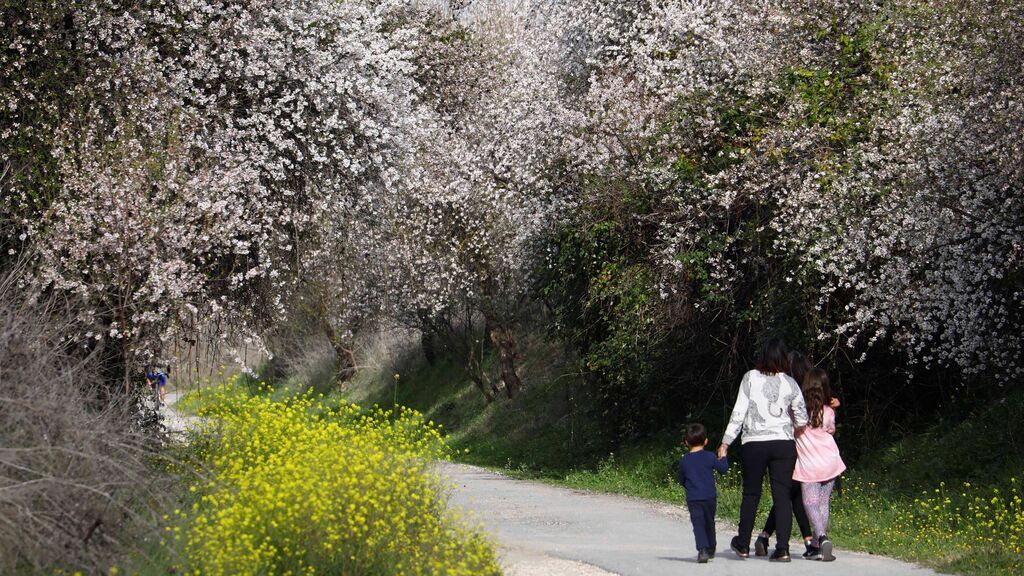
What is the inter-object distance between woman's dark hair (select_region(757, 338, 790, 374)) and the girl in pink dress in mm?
330

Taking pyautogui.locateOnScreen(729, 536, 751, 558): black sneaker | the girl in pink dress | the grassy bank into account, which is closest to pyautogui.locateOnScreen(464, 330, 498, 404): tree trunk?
the grassy bank

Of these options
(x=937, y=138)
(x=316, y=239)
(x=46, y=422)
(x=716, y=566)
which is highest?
(x=937, y=138)

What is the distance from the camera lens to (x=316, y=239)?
16.5 metres

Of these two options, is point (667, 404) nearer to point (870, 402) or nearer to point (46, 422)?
point (870, 402)

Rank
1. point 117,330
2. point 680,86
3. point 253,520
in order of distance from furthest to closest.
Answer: point 680,86 < point 117,330 < point 253,520

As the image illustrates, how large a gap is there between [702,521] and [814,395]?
1523mm

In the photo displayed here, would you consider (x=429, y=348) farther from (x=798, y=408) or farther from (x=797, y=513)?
(x=798, y=408)

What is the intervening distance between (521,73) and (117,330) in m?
15.6

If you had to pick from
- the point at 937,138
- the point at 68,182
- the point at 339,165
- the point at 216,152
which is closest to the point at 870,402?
the point at 937,138

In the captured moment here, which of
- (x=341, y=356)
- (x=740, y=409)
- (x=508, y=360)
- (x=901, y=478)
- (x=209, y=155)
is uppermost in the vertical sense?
(x=209, y=155)

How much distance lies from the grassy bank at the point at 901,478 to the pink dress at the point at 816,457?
3.58 feet

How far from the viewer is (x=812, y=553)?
10219 millimetres

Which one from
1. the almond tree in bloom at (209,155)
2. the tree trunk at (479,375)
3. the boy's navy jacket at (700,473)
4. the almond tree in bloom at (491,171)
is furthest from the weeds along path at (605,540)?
the tree trunk at (479,375)

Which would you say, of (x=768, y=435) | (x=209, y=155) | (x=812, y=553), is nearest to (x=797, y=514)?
(x=812, y=553)
